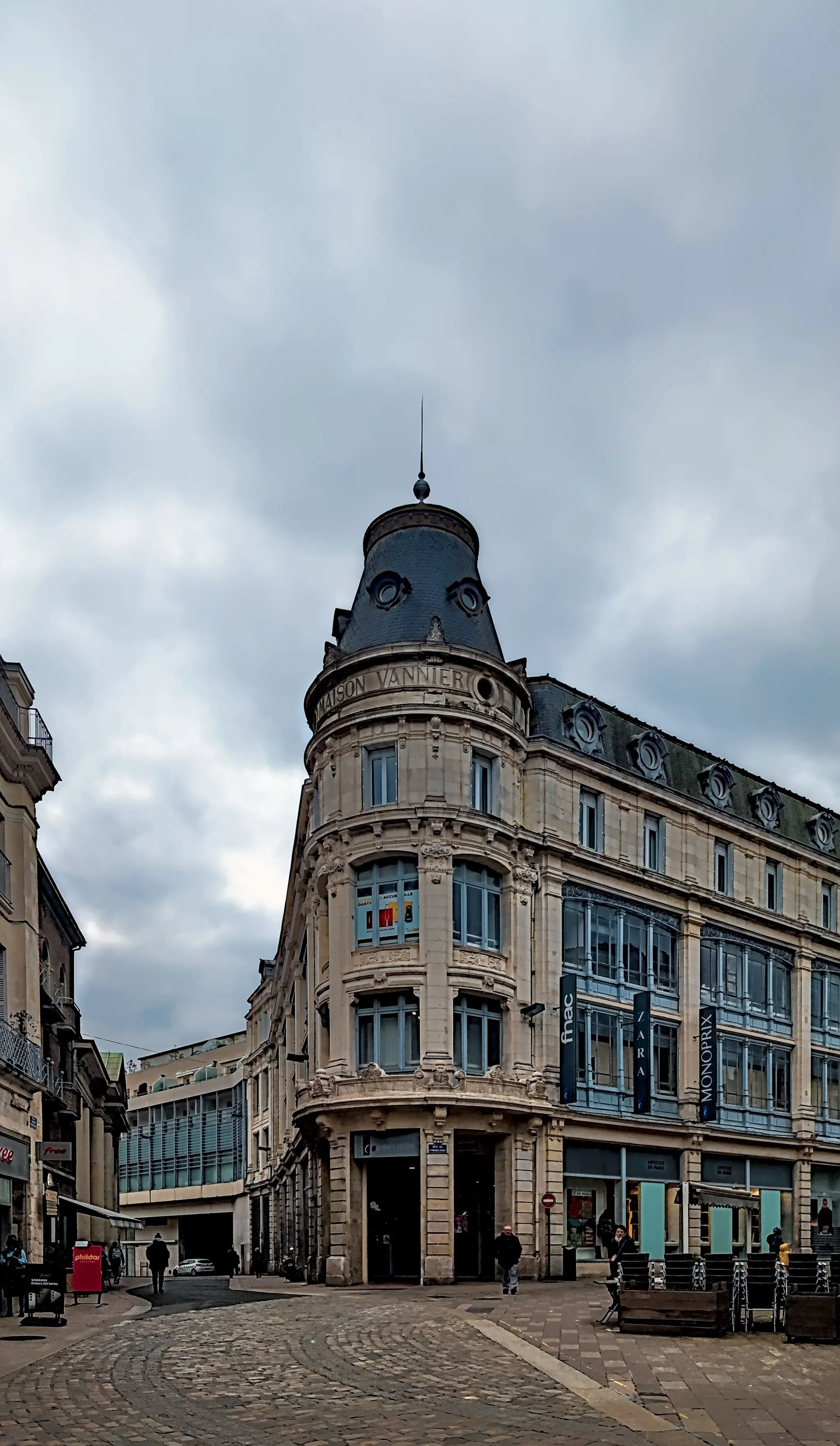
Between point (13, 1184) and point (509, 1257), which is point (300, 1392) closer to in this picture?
point (509, 1257)

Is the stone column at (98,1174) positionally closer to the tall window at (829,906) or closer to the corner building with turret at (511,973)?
the corner building with turret at (511,973)

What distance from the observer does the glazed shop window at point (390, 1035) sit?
120 feet

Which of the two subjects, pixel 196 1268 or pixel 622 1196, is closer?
pixel 622 1196

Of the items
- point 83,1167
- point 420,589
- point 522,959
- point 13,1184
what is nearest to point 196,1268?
point 83,1167

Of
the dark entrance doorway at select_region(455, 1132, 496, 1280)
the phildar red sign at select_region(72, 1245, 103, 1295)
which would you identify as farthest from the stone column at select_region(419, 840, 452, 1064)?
the phildar red sign at select_region(72, 1245, 103, 1295)

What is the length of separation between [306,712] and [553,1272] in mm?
17925

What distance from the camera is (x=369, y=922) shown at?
37.8 metres

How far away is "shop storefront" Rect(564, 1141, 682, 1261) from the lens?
3962 centimetres

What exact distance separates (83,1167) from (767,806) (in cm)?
3520

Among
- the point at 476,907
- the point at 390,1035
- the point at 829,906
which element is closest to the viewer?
the point at 390,1035

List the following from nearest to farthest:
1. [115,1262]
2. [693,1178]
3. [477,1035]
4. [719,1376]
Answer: [719,1376], [477,1035], [693,1178], [115,1262]

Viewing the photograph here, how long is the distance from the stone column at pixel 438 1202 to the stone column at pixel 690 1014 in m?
11.4

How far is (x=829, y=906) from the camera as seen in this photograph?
53844 millimetres

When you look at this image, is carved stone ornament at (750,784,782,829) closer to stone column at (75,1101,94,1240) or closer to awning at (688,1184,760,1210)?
awning at (688,1184,760,1210)
